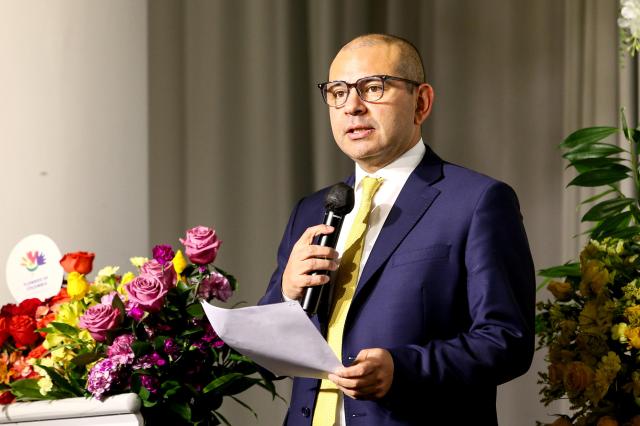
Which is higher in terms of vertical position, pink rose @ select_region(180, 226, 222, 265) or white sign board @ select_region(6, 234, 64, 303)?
pink rose @ select_region(180, 226, 222, 265)

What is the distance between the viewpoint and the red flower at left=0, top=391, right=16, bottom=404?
2.09 meters

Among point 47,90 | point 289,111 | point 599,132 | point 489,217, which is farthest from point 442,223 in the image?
point 289,111

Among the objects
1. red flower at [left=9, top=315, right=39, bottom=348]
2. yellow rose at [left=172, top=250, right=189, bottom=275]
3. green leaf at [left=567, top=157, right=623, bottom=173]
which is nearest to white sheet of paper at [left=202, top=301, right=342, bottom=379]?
yellow rose at [left=172, top=250, right=189, bottom=275]

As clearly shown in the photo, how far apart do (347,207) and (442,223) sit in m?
0.20

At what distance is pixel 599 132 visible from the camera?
101 inches

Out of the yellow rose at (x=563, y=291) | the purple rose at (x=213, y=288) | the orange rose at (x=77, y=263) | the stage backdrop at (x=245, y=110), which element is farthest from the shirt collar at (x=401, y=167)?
the stage backdrop at (x=245, y=110)

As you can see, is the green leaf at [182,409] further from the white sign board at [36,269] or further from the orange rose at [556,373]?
the orange rose at [556,373]

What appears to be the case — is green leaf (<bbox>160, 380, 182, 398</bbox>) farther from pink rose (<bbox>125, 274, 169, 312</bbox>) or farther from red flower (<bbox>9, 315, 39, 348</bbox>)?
red flower (<bbox>9, 315, 39, 348</bbox>)

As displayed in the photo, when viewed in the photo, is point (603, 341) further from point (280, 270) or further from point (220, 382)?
point (220, 382)

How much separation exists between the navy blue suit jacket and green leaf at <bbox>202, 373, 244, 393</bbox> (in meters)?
0.17

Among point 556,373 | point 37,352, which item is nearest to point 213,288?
point 37,352

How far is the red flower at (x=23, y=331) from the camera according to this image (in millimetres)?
2178

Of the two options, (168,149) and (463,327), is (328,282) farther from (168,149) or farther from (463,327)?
(168,149)

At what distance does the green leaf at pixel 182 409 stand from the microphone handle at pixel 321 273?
0.38 m
